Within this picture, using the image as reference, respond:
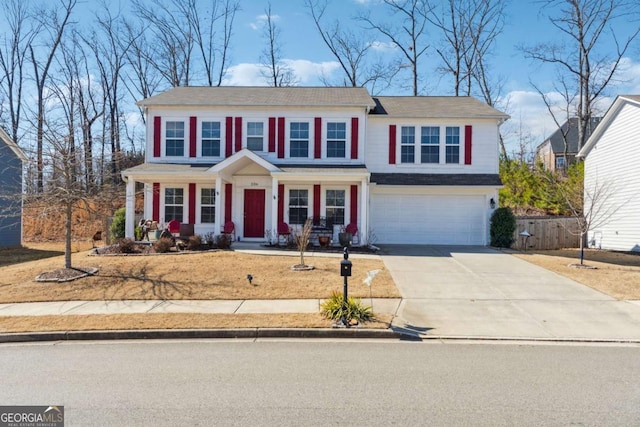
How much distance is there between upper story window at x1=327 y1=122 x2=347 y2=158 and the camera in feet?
64.6

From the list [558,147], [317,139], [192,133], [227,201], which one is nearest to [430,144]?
[317,139]

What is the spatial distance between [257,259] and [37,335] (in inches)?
286

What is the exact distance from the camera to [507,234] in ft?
63.1

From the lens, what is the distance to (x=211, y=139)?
65.2 ft

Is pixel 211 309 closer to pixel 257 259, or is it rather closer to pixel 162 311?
pixel 162 311

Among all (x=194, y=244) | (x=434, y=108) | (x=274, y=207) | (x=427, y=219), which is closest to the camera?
(x=194, y=244)

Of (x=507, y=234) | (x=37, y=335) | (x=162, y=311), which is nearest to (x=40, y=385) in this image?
(x=37, y=335)

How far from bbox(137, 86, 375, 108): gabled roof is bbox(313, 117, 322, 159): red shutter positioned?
0.73m

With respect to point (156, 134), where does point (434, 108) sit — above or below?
above

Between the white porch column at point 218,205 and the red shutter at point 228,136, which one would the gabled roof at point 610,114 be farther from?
the white porch column at point 218,205

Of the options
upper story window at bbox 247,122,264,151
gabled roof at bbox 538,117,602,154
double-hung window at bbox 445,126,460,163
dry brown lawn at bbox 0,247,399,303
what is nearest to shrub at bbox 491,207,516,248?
double-hung window at bbox 445,126,460,163

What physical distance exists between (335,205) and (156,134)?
28.1ft

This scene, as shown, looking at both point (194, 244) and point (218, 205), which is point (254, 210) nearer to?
point (218, 205)

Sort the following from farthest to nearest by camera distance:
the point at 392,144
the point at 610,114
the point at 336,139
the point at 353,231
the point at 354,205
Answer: the point at 610,114, the point at 392,144, the point at 336,139, the point at 354,205, the point at 353,231
